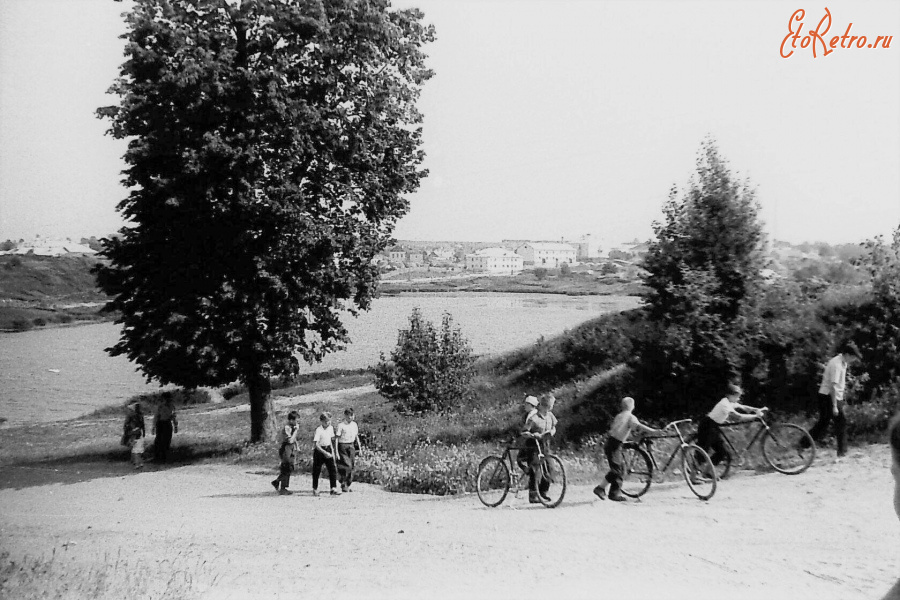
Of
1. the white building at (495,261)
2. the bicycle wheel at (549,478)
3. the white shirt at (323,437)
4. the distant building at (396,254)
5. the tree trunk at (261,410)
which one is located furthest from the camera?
the white building at (495,261)

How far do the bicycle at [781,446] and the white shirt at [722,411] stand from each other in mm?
269

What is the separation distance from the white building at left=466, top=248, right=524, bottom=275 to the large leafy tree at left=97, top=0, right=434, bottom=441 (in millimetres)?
5620

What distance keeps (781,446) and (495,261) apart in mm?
13473

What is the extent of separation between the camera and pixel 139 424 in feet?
57.7

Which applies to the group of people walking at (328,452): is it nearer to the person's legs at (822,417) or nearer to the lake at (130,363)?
the lake at (130,363)

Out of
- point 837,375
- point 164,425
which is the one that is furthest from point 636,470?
point 164,425

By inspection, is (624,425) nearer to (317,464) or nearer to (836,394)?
(836,394)

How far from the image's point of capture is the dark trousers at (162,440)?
17.6m

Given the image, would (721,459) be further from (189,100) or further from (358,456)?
(189,100)

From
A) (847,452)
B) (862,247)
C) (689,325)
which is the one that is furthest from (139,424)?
(862,247)

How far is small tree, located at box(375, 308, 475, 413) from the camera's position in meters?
22.4

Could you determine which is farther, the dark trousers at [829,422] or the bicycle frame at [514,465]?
the dark trousers at [829,422]

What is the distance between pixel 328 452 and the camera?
13750 mm

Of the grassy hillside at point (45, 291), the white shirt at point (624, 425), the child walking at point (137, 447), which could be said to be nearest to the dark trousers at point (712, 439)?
the white shirt at point (624, 425)
